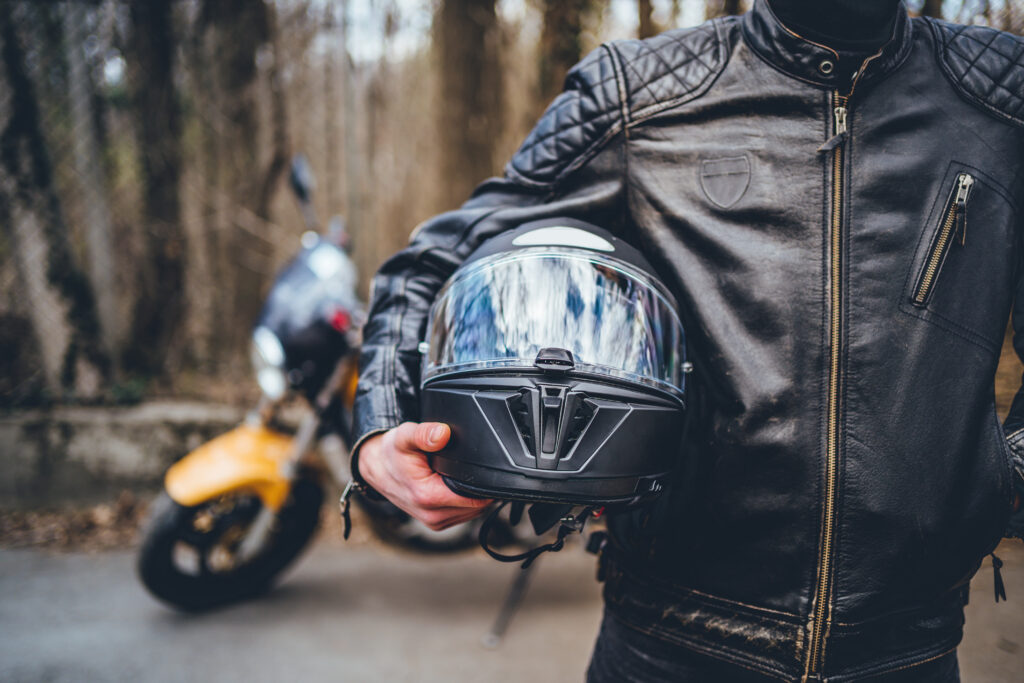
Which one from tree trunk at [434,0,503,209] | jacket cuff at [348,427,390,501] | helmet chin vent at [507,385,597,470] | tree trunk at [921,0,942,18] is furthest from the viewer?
tree trunk at [434,0,503,209]

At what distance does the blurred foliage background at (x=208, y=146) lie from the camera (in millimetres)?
3680

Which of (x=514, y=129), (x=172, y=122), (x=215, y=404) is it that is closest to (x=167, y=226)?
(x=172, y=122)

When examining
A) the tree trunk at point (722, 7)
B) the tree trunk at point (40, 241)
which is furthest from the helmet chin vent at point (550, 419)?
the tree trunk at point (40, 241)

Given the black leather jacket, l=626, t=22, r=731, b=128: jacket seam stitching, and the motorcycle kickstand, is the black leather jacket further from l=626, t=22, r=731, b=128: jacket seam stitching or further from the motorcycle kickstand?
the motorcycle kickstand

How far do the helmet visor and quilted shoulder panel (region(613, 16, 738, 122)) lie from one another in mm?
270

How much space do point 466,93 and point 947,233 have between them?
3.31m

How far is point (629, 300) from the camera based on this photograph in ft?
3.10

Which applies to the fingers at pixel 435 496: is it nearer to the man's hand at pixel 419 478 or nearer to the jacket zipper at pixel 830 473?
the man's hand at pixel 419 478

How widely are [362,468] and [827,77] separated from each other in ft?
2.90

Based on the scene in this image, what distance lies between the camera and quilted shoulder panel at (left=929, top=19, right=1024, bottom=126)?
920 millimetres

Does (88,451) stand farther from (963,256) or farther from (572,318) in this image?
(963,256)

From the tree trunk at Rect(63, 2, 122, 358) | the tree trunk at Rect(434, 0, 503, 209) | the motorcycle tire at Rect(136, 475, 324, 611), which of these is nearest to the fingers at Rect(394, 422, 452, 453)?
the motorcycle tire at Rect(136, 475, 324, 611)

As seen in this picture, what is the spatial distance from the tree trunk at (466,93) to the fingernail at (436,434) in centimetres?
312

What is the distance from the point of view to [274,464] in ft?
8.25
